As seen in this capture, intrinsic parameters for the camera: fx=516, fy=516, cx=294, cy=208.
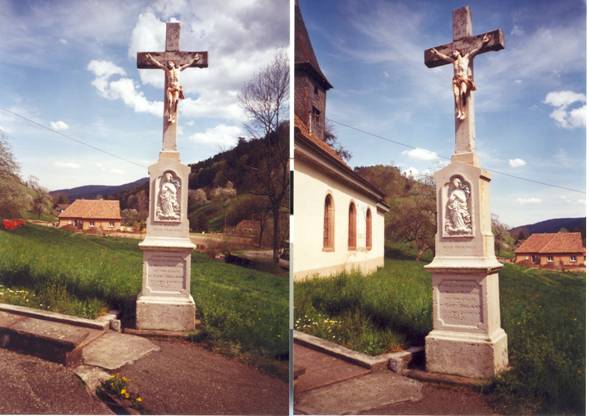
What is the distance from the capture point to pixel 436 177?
439 cm

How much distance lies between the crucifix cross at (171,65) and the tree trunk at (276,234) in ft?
3.83

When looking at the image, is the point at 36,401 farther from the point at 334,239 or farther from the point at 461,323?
the point at 461,323

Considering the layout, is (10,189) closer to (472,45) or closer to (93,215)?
(93,215)

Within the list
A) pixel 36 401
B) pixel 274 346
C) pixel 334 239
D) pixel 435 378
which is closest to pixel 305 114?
pixel 334 239

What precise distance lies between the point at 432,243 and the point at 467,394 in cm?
124

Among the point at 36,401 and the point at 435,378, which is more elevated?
the point at 435,378

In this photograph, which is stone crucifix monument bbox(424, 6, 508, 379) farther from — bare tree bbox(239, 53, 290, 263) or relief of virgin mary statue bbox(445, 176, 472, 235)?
bare tree bbox(239, 53, 290, 263)

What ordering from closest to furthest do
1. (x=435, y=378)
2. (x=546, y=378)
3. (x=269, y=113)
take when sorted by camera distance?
1. (x=546, y=378)
2. (x=435, y=378)
3. (x=269, y=113)

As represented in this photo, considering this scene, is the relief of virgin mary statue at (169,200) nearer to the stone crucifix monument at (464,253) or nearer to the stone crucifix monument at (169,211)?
the stone crucifix monument at (169,211)

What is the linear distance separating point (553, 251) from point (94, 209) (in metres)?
4.20

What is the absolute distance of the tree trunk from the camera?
4.90 meters

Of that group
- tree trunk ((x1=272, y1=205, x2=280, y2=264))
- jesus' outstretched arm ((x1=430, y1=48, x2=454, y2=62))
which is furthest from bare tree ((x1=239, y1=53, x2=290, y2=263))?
jesus' outstretched arm ((x1=430, y1=48, x2=454, y2=62))

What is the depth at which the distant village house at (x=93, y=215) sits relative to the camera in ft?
16.5

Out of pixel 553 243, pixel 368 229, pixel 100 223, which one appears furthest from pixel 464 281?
pixel 100 223
